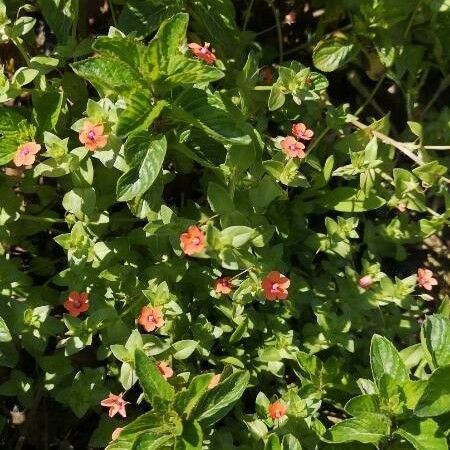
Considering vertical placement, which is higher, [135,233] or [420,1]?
[420,1]

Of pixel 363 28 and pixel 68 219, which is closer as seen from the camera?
pixel 68 219

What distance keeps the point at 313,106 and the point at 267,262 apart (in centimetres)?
59

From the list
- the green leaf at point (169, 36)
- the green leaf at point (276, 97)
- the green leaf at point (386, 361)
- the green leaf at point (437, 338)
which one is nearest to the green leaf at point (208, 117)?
the green leaf at point (169, 36)

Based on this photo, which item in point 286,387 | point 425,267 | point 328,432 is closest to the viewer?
point 328,432

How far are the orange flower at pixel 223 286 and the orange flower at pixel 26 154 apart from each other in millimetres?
650

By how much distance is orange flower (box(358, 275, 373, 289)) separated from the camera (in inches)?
91.3

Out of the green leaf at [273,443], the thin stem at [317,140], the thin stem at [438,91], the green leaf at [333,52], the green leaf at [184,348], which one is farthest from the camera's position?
the thin stem at [438,91]

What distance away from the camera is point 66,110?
2150 millimetres

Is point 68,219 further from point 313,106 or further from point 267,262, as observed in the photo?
point 313,106

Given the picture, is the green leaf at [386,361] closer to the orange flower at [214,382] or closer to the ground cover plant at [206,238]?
the ground cover plant at [206,238]

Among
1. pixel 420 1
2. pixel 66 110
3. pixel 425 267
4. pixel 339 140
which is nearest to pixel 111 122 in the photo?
pixel 66 110

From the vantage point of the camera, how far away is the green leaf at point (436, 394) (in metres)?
1.97

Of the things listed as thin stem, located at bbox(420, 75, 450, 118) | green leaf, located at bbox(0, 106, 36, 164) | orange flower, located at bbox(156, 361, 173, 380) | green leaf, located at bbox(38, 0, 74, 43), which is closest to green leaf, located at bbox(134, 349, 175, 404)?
orange flower, located at bbox(156, 361, 173, 380)

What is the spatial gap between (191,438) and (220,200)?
2.14 feet
